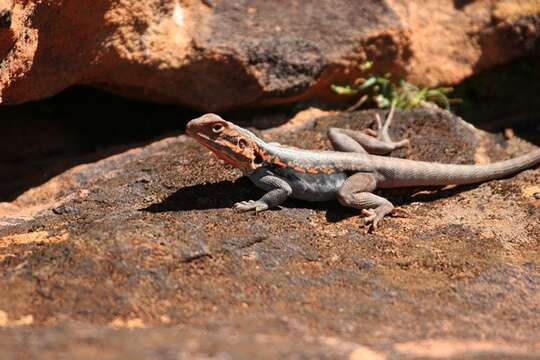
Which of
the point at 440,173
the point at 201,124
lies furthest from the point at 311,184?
the point at 440,173

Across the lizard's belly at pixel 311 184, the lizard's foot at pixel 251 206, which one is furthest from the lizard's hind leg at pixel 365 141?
the lizard's foot at pixel 251 206

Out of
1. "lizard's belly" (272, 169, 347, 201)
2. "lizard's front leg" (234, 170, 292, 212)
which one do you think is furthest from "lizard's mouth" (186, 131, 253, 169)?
"lizard's belly" (272, 169, 347, 201)

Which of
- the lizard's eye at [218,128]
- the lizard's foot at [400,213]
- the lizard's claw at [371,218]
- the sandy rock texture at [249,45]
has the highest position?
the sandy rock texture at [249,45]

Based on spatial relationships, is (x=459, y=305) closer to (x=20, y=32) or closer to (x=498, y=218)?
(x=498, y=218)

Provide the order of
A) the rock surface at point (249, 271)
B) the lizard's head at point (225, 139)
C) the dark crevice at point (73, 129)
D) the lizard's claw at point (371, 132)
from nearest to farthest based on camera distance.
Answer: the rock surface at point (249, 271) → the lizard's head at point (225, 139) → the lizard's claw at point (371, 132) → the dark crevice at point (73, 129)

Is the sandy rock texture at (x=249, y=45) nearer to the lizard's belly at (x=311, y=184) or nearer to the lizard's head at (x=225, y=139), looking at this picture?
the lizard's head at (x=225, y=139)

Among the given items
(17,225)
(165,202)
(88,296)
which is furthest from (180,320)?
(17,225)
